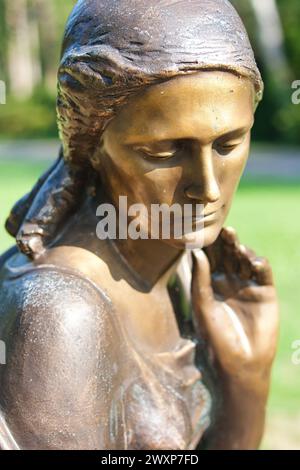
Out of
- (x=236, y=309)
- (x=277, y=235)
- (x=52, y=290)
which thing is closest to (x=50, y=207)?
(x=52, y=290)

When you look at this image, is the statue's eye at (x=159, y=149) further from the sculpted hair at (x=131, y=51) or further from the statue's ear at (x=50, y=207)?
the statue's ear at (x=50, y=207)

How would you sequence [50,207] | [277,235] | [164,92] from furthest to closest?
[277,235]
[50,207]
[164,92]

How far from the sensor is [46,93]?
81.8 feet

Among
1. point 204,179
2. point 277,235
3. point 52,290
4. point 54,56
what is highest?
point 204,179

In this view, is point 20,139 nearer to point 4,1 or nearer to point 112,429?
point 4,1

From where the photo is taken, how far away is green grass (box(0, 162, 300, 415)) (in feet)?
16.7

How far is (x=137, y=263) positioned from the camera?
89.7 inches

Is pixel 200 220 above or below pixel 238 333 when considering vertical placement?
Answer: above

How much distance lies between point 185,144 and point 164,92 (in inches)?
5.8

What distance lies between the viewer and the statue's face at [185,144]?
191 centimetres

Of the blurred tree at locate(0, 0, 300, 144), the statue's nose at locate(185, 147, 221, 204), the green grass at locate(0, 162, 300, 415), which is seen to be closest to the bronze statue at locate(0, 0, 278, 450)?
the statue's nose at locate(185, 147, 221, 204)

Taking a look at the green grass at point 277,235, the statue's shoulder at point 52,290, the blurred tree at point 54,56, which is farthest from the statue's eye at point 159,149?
the blurred tree at point 54,56

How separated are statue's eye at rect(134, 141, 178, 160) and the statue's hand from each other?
1.54 ft

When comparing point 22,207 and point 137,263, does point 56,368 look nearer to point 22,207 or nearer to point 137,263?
point 137,263
